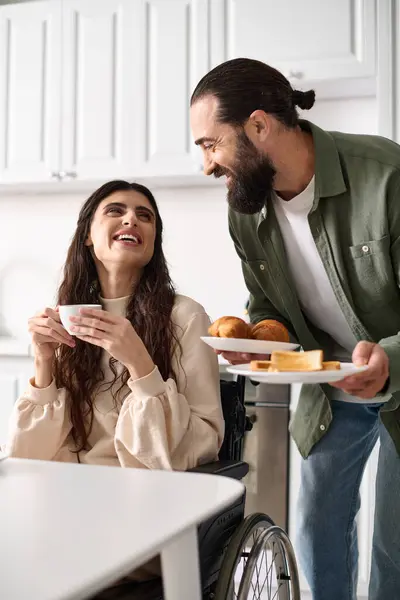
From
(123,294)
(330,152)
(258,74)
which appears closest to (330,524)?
(123,294)

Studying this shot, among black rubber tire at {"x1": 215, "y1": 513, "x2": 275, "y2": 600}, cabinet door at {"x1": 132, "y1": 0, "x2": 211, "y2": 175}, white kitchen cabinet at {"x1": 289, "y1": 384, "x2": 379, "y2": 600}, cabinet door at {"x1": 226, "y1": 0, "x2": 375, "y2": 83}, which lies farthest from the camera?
cabinet door at {"x1": 132, "y1": 0, "x2": 211, "y2": 175}

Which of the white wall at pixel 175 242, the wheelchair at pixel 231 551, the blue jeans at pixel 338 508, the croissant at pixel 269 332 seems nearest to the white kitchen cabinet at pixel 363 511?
the blue jeans at pixel 338 508

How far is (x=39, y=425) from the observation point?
1594 millimetres

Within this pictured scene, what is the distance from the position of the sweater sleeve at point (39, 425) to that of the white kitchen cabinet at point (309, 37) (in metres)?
1.67

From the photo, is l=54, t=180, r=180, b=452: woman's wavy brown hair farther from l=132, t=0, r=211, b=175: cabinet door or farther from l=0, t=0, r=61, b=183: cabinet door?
l=0, t=0, r=61, b=183: cabinet door

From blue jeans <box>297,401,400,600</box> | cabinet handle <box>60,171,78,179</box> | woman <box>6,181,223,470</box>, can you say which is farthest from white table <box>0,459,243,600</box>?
cabinet handle <box>60,171,78,179</box>

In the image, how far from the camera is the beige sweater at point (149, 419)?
1.48 m

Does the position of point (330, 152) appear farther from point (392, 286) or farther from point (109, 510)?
point (109, 510)

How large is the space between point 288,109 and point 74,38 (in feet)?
5.93

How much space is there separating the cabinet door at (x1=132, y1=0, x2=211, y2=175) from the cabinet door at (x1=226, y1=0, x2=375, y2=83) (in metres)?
0.16

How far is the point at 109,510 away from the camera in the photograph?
31.7 inches

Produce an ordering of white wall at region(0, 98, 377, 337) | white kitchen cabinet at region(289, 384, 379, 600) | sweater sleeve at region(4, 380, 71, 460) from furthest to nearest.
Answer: white wall at region(0, 98, 377, 337), white kitchen cabinet at region(289, 384, 379, 600), sweater sleeve at region(4, 380, 71, 460)

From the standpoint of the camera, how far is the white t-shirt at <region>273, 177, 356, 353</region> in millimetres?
1628

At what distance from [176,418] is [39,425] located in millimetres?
304
